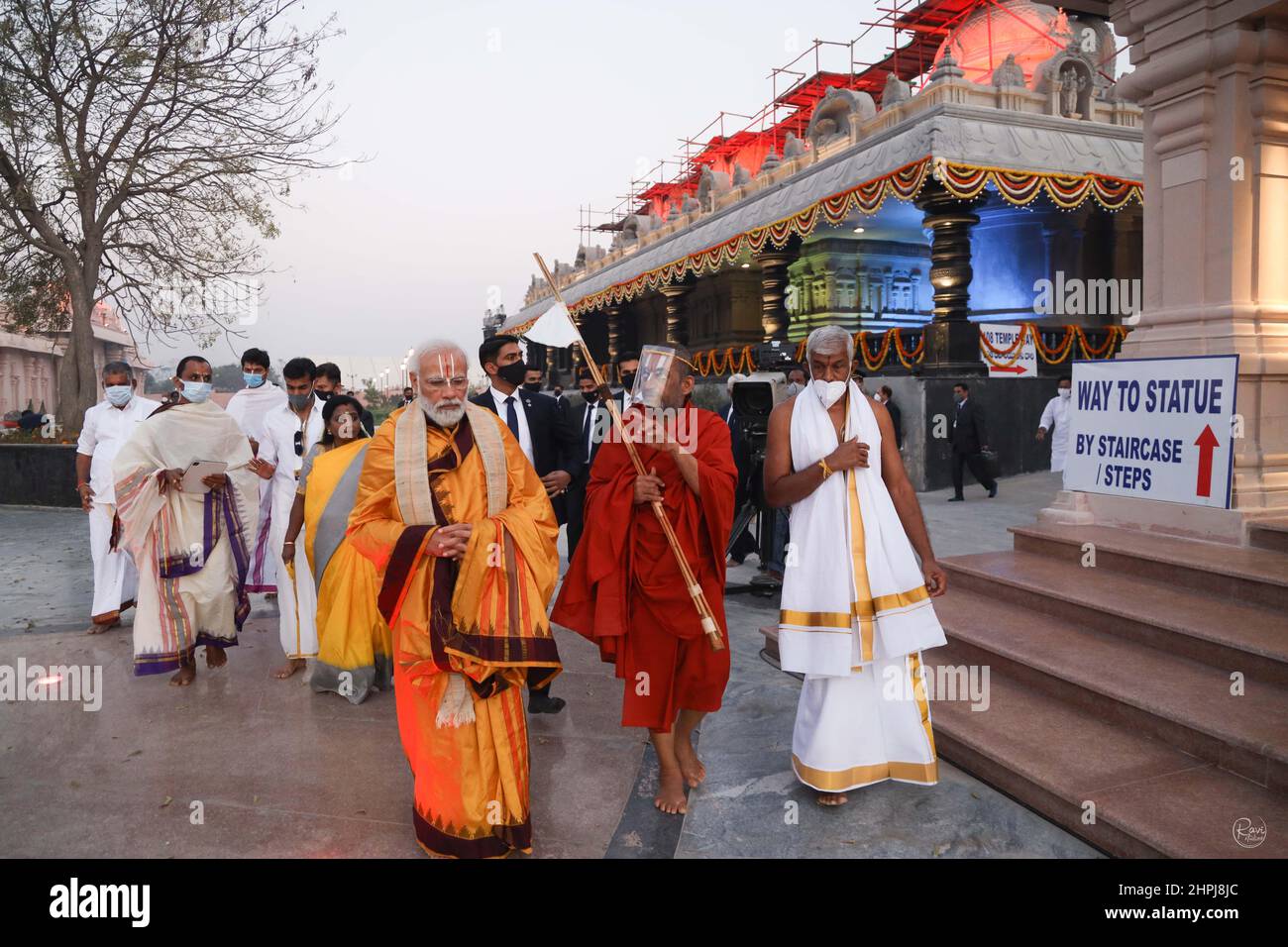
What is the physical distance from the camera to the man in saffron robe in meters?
2.93

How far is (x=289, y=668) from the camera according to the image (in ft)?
17.0

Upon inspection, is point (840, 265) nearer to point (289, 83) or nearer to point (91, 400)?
point (289, 83)

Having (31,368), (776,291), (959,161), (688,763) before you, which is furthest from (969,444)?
(31,368)

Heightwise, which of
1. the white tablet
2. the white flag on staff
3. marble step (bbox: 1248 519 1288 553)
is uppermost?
the white flag on staff

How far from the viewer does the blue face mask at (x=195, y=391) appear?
5.20 meters

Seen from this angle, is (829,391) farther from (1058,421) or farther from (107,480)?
(1058,421)

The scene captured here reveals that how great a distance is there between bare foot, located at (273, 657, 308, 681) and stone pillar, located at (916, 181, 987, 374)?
360 inches

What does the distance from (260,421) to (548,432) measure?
2.81 metres

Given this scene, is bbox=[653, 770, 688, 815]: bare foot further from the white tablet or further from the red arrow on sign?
the white tablet

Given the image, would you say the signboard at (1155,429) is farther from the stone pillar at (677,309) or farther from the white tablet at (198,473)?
the stone pillar at (677,309)

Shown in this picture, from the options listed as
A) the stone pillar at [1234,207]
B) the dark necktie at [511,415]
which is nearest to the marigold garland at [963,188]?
the stone pillar at [1234,207]

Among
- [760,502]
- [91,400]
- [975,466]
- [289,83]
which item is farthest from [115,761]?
[91,400]

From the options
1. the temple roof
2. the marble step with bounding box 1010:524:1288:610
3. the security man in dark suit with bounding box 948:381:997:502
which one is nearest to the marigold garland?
the temple roof

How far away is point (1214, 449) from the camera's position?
450 cm
